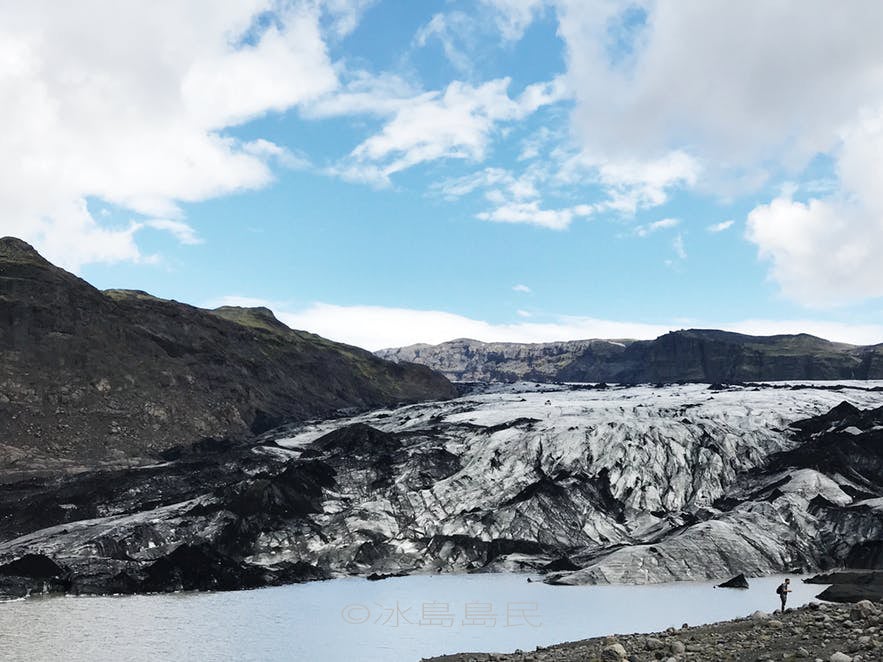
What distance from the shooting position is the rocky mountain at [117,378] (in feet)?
233

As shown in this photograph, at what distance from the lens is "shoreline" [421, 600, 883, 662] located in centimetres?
1462

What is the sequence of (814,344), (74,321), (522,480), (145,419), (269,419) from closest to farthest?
1. (522,480)
2. (145,419)
3. (74,321)
4. (269,419)
5. (814,344)

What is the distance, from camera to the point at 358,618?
31141 mm

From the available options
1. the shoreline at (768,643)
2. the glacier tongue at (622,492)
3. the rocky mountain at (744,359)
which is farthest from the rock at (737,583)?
the rocky mountain at (744,359)

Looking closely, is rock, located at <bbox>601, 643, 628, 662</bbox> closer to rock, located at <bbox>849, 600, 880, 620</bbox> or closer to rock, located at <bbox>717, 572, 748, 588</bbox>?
rock, located at <bbox>849, 600, 880, 620</bbox>

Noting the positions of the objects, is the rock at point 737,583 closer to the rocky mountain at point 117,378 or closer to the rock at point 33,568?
the rock at point 33,568

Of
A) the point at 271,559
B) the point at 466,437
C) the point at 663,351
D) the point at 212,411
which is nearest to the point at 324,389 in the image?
the point at 212,411

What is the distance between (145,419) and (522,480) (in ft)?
144

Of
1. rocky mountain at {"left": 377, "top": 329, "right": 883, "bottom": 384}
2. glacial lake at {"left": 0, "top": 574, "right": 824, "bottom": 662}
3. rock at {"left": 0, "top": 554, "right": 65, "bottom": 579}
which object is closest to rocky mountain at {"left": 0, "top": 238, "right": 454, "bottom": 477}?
rock at {"left": 0, "top": 554, "right": 65, "bottom": 579}

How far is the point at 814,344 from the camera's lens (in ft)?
581

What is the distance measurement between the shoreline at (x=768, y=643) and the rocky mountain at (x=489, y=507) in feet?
66.8

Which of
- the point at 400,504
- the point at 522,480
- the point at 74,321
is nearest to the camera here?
the point at 400,504

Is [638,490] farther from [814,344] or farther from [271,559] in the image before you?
[814,344]

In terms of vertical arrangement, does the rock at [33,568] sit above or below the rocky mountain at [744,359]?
below
